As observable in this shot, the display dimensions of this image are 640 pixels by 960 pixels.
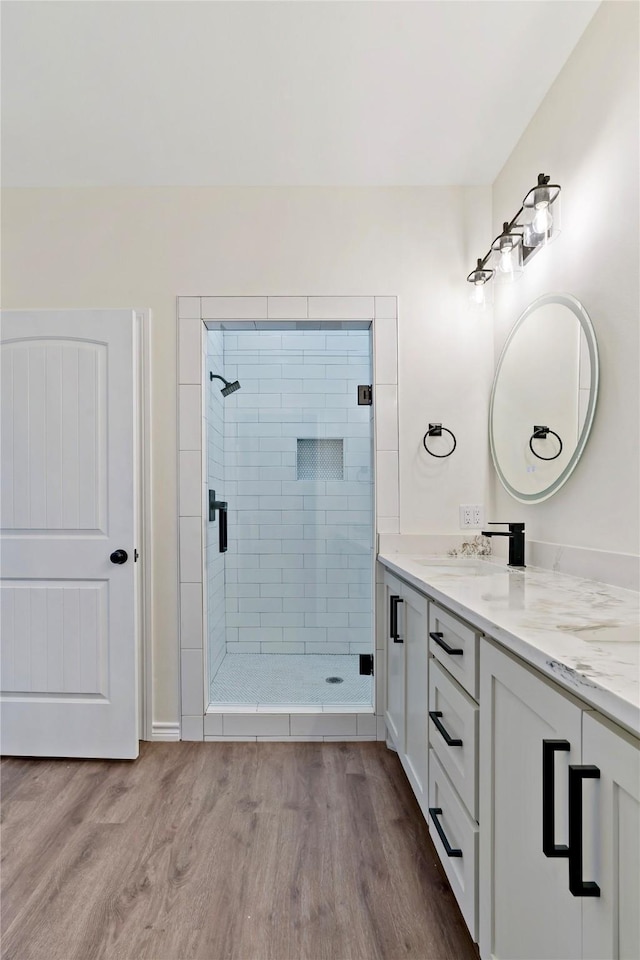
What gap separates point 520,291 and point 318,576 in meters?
1.62

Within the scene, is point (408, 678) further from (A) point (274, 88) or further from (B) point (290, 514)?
(A) point (274, 88)

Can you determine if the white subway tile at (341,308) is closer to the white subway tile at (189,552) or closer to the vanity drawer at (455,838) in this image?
the white subway tile at (189,552)

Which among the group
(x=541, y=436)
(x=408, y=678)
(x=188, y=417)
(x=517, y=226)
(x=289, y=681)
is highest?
(x=517, y=226)

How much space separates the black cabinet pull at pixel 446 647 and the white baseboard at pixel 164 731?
1515 millimetres

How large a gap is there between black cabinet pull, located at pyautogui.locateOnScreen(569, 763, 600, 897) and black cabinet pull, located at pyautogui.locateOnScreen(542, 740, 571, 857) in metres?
0.06

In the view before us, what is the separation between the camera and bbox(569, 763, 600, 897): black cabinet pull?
71 cm

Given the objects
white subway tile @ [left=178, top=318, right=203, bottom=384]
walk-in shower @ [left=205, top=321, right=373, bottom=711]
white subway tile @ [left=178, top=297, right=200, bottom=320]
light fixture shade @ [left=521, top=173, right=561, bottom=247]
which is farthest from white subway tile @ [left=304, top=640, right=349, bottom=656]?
light fixture shade @ [left=521, top=173, right=561, bottom=247]

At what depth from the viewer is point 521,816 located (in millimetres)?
984

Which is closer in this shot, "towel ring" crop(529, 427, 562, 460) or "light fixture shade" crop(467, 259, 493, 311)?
"towel ring" crop(529, 427, 562, 460)

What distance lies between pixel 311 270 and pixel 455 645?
1.87 meters

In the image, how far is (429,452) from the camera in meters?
2.53

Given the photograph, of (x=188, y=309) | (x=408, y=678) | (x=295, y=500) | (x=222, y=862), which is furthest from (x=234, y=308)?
(x=222, y=862)

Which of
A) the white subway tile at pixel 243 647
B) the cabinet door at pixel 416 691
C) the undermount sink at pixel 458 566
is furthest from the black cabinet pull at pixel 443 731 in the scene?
the white subway tile at pixel 243 647

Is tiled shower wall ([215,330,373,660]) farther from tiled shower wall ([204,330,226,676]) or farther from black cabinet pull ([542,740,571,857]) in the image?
black cabinet pull ([542,740,571,857])
